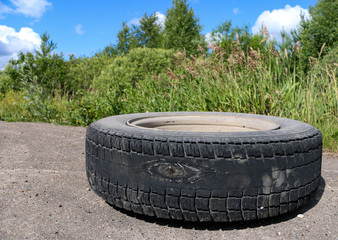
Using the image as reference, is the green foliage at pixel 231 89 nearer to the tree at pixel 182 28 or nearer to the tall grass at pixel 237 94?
the tall grass at pixel 237 94

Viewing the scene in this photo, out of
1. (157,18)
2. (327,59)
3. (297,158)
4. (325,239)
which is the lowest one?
(325,239)

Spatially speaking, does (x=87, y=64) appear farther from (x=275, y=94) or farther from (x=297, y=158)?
(x=297, y=158)

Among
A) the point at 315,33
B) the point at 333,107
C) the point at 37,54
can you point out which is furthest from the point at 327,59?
the point at 37,54

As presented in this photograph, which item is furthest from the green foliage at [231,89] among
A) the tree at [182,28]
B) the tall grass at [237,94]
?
the tree at [182,28]

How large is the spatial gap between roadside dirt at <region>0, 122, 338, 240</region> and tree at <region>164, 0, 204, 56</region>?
62.4 feet

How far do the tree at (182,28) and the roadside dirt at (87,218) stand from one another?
62.4 ft

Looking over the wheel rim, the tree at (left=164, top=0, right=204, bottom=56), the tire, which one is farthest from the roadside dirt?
the tree at (left=164, top=0, right=204, bottom=56)

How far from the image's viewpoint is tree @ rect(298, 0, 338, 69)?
971cm

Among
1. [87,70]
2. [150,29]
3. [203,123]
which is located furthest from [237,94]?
[150,29]

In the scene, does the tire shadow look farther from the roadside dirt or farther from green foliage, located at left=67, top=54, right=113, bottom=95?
green foliage, located at left=67, top=54, right=113, bottom=95

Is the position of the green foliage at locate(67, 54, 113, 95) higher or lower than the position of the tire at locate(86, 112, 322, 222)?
higher

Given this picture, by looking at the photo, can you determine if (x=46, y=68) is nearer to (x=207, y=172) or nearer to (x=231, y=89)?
(x=231, y=89)

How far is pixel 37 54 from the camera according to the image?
489 inches

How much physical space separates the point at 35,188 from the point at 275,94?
12.0 feet
